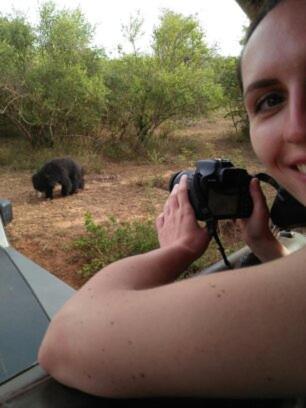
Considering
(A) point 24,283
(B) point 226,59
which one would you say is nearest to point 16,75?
(B) point 226,59

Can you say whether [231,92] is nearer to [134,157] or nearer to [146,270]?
[134,157]

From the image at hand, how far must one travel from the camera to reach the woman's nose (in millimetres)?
759

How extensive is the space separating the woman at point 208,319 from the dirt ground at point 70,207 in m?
3.07

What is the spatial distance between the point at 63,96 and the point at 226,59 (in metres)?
5.54

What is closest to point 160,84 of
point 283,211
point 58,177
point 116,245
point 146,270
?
point 58,177

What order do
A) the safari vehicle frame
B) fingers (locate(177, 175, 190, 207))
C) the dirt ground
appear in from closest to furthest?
1. the safari vehicle frame
2. fingers (locate(177, 175, 190, 207))
3. the dirt ground

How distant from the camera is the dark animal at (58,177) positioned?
267 inches

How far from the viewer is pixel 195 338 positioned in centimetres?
56

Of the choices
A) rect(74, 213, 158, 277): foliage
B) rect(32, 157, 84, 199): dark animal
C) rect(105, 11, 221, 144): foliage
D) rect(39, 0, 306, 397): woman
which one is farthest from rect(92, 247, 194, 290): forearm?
rect(105, 11, 221, 144): foliage

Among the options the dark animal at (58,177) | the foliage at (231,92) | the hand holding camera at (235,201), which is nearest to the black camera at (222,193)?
the hand holding camera at (235,201)

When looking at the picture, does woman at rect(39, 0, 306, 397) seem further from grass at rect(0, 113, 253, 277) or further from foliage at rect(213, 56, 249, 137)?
foliage at rect(213, 56, 249, 137)

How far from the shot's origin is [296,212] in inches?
44.3

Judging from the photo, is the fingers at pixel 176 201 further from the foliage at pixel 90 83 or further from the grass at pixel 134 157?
the foliage at pixel 90 83

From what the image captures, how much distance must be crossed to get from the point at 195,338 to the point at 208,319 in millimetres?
30
